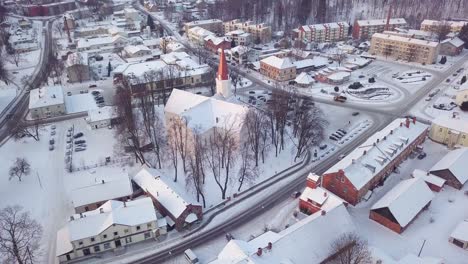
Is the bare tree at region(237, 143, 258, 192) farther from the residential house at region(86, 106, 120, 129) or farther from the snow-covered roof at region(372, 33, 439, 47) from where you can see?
the snow-covered roof at region(372, 33, 439, 47)

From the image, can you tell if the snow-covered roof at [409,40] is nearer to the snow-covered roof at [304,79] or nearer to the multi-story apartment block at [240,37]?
the snow-covered roof at [304,79]

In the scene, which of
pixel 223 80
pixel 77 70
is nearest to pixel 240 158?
pixel 223 80

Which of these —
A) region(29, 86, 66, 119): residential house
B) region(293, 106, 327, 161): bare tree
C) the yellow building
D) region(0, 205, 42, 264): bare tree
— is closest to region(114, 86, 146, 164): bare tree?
region(0, 205, 42, 264): bare tree

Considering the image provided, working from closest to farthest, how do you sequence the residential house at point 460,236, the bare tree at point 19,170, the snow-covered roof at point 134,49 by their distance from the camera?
1. the residential house at point 460,236
2. the bare tree at point 19,170
3. the snow-covered roof at point 134,49

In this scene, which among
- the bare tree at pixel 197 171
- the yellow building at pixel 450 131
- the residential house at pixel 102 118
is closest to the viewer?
the bare tree at pixel 197 171

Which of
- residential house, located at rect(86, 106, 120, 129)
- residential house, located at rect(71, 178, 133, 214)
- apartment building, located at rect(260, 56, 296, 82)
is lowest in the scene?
residential house, located at rect(71, 178, 133, 214)

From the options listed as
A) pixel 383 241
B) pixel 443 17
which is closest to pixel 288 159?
pixel 383 241

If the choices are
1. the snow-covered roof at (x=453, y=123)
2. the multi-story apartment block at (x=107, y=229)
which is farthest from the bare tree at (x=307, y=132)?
the multi-story apartment block at (x=107, y=229)
